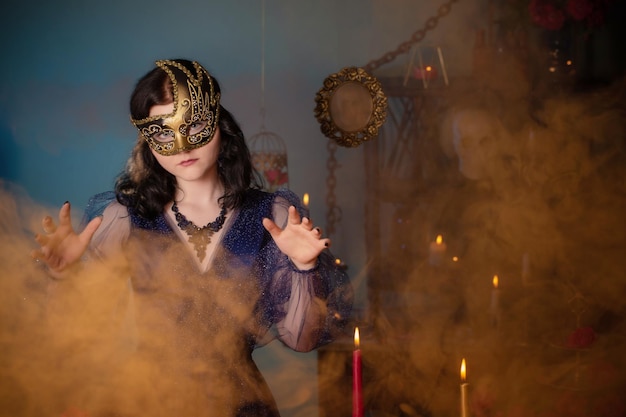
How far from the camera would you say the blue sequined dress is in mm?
1908

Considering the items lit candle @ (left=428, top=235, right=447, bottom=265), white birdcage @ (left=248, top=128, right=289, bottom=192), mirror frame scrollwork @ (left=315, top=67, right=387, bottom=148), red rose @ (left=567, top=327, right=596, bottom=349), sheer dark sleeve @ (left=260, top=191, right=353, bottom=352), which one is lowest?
red rose @ (left=567, top=327, right=596, bottom=349)

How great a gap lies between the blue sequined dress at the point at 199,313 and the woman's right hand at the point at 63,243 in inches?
3.5

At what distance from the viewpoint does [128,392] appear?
1964 millimetres

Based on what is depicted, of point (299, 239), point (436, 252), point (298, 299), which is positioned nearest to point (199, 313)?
point (298, 299)

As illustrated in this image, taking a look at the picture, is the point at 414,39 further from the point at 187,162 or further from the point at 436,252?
the point at 187,162

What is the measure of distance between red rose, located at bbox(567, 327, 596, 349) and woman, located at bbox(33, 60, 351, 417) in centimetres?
117

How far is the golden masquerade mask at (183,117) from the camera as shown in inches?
71.7

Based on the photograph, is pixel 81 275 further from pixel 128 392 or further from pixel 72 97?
pixel 72 97

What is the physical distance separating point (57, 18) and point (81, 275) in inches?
45.0

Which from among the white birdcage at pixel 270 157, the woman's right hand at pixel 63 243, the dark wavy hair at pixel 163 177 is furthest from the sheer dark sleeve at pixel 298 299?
the white birdcage at pixel 270 157

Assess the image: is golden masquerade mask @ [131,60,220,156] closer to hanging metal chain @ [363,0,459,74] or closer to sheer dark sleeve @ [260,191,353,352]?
sheer dark sleeve @ [260,191,353,352]

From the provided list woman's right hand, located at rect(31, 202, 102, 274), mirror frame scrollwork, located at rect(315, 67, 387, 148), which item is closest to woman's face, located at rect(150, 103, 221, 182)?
woman's right hand, located at rect(31, 202, 102, 274)

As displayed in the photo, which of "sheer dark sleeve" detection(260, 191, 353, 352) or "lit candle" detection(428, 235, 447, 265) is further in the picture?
"lit candle" detection(428, 235, 447, 265)

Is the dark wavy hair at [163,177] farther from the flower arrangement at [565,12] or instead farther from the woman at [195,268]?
the flower arrangement at [565,12]
